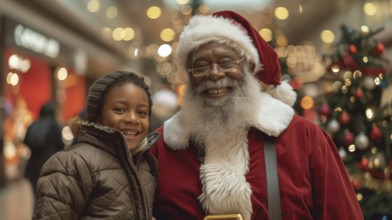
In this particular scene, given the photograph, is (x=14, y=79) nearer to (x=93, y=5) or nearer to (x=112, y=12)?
(x=93, y=5)

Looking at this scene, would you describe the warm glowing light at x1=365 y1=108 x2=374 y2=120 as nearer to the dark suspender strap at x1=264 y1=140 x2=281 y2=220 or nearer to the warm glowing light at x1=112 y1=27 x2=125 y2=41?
the dark suspender strap at x1=264 y1=140 x2=281 y2=220

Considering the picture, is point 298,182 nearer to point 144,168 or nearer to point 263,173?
point 263,173

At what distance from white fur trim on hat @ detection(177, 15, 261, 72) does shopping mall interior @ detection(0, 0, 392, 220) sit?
0.23 m

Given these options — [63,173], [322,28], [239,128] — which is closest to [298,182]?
[239,128]

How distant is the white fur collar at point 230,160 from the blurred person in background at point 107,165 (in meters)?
0.25

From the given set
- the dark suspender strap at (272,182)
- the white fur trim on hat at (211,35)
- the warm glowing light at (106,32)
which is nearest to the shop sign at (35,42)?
the warm glowing light at (106,32)

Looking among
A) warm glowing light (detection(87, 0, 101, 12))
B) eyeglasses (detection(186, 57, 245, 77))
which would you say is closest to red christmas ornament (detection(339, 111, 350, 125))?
eyeglasses (detection(186, 57, 245, 77))

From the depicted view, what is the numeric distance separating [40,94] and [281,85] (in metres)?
10.7

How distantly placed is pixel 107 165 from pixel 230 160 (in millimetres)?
643

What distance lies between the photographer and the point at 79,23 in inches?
512

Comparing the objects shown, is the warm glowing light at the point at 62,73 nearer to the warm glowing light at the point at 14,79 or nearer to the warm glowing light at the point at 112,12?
the warm glowing light at the point at 14,79

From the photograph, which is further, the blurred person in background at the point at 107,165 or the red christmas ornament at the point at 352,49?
the red christmas ornament at the point at 352,49

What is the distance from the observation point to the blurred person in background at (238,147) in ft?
6.90

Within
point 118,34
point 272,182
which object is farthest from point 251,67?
point 118,34
